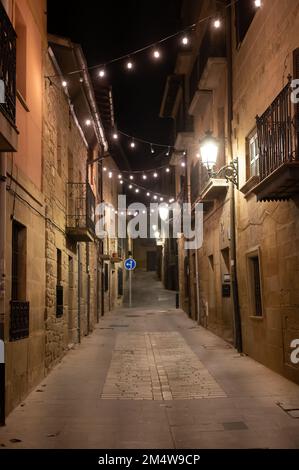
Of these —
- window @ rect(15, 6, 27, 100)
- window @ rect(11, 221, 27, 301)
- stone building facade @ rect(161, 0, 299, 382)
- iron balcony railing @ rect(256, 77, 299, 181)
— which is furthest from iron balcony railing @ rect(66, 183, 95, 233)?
iron balcony railing @ rect(256, 77, 299, 181)

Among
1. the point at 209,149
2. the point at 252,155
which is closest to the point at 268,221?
the point at 252,155

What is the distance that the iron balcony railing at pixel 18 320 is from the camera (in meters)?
7.35

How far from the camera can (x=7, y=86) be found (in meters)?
6.56

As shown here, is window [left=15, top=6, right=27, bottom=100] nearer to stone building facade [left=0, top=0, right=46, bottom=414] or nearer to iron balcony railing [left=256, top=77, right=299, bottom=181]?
stone building facade [left=0, top=0, right=46, bottom=414]

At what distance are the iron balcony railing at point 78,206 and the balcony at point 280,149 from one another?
6.06 m

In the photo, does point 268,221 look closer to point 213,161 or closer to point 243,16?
point 213,161

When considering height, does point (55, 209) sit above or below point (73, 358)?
above

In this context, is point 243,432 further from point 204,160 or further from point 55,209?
point 204,160

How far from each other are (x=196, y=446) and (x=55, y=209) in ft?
23.5

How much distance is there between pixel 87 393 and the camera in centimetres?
838

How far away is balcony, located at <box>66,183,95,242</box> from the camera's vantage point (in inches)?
528

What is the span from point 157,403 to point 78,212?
829cm

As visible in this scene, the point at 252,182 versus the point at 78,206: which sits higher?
the point at 78,206
